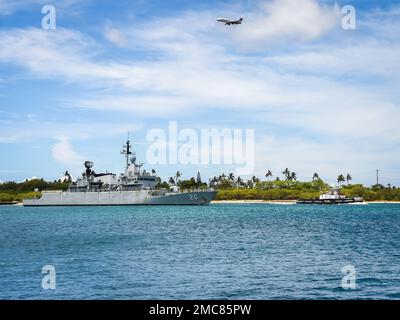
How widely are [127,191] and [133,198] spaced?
3.25 meters

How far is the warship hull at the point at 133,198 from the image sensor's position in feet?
561

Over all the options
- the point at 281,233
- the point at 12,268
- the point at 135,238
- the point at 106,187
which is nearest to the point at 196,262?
the point at 12,268

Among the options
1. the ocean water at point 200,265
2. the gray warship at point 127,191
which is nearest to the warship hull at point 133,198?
the gray warship at point 127,191

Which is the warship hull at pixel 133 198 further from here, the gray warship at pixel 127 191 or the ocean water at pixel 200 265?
the ocean water at pixel 200 265

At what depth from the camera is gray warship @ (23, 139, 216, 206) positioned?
172 m

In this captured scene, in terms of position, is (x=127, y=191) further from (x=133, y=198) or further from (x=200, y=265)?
(x=200, y=265)

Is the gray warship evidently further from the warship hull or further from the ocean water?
the ocean water

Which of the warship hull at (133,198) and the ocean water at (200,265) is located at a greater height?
the warship hull at (133,198)

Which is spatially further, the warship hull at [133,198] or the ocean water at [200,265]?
the warship hull at [133,198]
